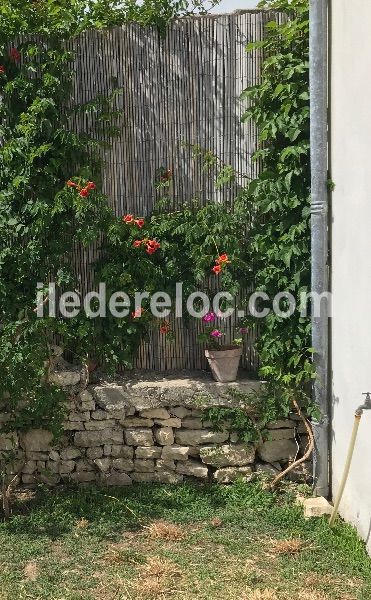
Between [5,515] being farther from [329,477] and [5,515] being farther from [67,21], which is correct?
[67,21]

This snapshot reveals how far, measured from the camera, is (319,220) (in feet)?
16.3

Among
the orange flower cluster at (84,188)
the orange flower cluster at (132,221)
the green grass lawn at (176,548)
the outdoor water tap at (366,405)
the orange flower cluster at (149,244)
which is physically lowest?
the green grass lawn at (176,548)

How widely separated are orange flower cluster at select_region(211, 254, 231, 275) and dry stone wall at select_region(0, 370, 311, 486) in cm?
81

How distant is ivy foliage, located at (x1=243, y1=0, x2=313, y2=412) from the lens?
16.7ft

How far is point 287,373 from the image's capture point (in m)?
5.28

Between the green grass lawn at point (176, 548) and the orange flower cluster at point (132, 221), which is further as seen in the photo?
the orange flower cluster at point (132, 221)

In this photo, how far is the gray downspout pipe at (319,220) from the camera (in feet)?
15.7

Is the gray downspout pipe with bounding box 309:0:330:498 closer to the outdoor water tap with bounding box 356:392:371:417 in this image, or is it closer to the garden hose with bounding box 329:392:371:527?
the garden hose with bounding box 329:392:371:527

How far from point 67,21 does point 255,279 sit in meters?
2.24

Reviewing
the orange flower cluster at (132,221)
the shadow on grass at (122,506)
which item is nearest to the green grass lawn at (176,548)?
the shadow on grass at (122,506)

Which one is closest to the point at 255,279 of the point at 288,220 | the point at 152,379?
the point at 288,220

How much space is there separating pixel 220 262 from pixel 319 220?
0.75m

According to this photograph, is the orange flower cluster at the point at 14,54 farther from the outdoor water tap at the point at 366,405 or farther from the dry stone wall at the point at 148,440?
the outdoor water tap at the point at 366,405

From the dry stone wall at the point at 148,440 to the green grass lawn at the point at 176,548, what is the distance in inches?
5.5
